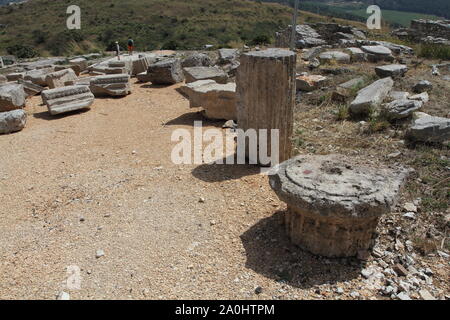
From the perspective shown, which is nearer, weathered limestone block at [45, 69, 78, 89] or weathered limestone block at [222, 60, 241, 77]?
weathered limestone block at [45, 69, 78, 89]

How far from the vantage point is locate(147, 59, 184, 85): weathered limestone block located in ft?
33.3

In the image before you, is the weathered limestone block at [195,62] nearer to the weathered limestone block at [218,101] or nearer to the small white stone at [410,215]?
the weathered limestone block at [218,101]

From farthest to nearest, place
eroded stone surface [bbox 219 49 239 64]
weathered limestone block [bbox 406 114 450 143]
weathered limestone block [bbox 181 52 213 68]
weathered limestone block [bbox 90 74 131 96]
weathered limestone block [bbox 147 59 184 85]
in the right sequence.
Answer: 1. eroded stone surface [bbox 219 49 239 64]
2. weathered limestone block [bbox 181 52 213 68]
3. weathered limestone block [bbox 147 59 184 85]
4. weathered limestone block [bbox 90 74 131 96]
5. weathered limestone block [bbox 406 114 450 143]

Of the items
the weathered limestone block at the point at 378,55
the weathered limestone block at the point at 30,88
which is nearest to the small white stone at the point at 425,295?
the weathered limestone block at the point at 378,55

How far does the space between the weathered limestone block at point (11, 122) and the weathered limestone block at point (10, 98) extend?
3.09 feet

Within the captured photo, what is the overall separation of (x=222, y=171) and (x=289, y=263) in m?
2.09

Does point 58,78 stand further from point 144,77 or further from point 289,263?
point 289,263

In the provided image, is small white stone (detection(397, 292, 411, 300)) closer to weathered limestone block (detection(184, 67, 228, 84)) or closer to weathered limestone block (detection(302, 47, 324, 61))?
weathered limestone block (detection(184, 67, 228, 84))

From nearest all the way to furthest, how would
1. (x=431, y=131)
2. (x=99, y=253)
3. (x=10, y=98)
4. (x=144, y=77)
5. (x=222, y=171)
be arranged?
(x=99, y=253)
(x=222, y=171)
(x=431, y=131)
(x=10, y=98)
(x=144, y=77)

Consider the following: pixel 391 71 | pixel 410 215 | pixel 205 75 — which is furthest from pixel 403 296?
pixel 205 75

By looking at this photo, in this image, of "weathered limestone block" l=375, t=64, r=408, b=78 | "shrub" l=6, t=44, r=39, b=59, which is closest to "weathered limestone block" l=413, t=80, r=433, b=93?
"weathered limestone block" l=375, t=64, r=408, b=78

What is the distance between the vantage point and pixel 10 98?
8.01 m

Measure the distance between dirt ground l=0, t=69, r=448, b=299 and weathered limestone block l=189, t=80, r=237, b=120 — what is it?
4.39 ft

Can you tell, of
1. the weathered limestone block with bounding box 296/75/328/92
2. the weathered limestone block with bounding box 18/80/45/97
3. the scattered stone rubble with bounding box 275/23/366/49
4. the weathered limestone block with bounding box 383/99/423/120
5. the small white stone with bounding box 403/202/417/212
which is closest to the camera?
the small white stone with bounding box 403/202/417/212
